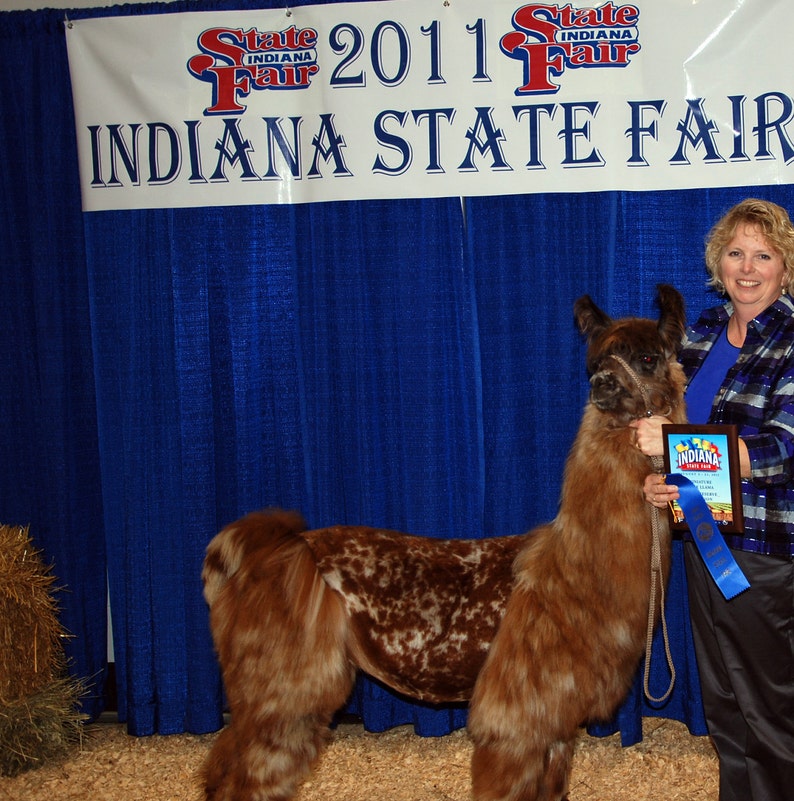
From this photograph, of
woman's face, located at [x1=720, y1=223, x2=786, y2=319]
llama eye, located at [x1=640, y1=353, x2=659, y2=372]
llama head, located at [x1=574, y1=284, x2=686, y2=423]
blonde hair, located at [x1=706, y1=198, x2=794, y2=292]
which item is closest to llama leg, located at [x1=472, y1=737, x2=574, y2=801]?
llama head, located at [x1=574, y1=284, x2=686, y2=423]

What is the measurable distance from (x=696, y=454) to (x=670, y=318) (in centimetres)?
45

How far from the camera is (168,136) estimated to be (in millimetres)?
3904

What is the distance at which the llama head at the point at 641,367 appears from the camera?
255cm

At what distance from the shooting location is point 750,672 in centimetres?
271

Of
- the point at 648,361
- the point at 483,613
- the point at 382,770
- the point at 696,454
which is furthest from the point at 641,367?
the point at 382,770

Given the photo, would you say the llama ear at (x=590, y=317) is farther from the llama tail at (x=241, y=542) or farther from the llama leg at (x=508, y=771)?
the llama leg at (x=508, y=771)

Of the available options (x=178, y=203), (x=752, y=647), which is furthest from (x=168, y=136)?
(x=752, y=647)

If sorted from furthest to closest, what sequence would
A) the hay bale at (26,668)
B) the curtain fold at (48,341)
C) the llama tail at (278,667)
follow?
the curtain fold at (48,341), the hay bale at (26,668), the llama tail at (278,667)

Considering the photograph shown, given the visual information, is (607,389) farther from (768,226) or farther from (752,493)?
(768,226)

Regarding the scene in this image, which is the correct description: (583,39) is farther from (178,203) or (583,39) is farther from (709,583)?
(709,583)

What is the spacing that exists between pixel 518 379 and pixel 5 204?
259 cm

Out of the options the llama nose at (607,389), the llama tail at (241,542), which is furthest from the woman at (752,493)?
the llama tail at (241,542)

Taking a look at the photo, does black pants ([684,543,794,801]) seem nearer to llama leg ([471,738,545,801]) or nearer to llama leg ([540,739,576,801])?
llama leg ([540,739,576,801])

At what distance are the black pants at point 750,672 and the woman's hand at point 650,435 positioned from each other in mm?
465
